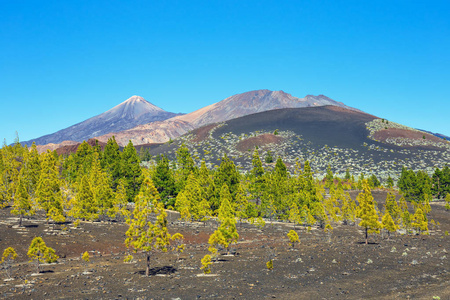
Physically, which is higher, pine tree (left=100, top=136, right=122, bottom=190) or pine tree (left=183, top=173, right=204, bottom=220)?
pine tree (left=100, top=136, right=122, bottom=190)

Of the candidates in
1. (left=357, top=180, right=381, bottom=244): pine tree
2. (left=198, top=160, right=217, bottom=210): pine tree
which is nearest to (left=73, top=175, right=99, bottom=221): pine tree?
(left=198, top=160, right=217, bottom=210): pine tree

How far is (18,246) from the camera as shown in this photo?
36.5 m

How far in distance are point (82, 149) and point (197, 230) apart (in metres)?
49.5

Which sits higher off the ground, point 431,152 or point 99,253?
point 431,152

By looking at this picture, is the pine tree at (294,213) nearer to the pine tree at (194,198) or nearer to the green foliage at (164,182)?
the pine tree at (194,198)

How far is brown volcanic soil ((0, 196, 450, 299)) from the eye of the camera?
22156mm

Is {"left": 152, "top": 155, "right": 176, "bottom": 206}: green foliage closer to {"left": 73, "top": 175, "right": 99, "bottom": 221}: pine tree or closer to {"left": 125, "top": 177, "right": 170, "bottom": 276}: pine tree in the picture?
{"left": 73, "top": 175, "right": 99, "bottom": 221}: pine tree

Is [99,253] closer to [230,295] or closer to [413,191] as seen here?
[230,295]

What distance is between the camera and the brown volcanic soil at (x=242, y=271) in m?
22.2

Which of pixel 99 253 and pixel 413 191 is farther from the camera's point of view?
pixel 413 191

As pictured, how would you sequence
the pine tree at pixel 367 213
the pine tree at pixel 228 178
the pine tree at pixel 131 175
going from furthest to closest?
the pine tree at pixel 131 175, the pine tree at pixel 228 178, the pine tree at pixel 367 213

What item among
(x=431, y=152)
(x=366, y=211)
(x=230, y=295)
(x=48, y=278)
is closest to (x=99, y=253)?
(x=48, y=278)

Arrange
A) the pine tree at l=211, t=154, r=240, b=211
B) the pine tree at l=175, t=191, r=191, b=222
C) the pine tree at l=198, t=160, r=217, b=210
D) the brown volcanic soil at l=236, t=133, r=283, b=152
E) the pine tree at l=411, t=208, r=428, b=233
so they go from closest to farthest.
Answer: the pine tree at l=411, t=208, r=428, b=233, the pine tree at l=175, t=191, r=191, b=222, the pine tree at l=198, t=160, r=217, b=210, the pine tree at l=211, t=154, r=240, b=211, the brown volcanic soil at l=236, t=133, r=283, b=152

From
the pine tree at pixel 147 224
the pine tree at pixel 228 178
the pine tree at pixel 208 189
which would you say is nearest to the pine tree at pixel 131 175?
the pine tree at pixel 208 189
